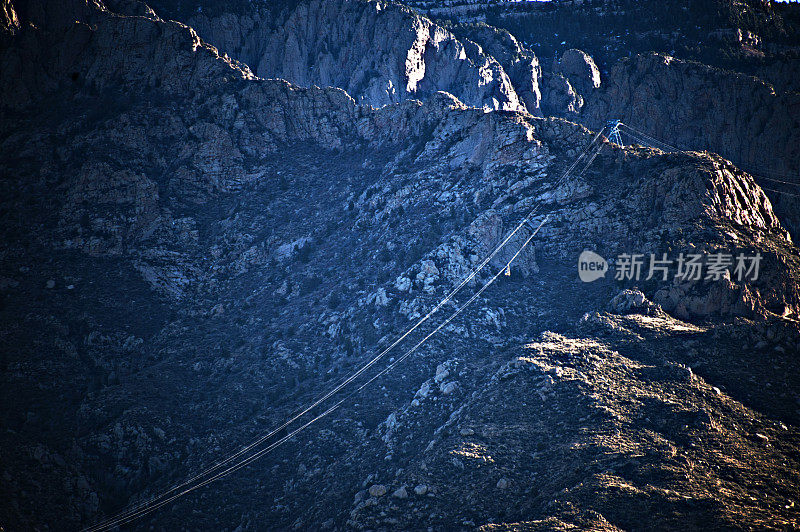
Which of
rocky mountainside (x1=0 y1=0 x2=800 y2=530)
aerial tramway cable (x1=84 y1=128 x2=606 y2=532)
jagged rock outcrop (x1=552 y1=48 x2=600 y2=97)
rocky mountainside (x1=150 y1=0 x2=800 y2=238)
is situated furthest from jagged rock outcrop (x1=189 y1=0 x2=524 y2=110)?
aerial tramway cable (x1=84 y1=128 x2=606 y2=532)

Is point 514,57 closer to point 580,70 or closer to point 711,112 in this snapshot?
point 580,70

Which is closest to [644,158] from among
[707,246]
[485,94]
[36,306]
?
[707,246]

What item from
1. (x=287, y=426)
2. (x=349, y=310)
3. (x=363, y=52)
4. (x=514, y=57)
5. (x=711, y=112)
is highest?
(x=363, y=52)

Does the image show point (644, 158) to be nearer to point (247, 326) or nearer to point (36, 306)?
point (247, 326)

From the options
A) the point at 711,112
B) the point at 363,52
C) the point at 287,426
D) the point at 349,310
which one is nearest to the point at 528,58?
the point at 363,52

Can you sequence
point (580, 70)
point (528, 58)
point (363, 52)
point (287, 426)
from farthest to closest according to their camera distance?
point (528, 58)
point (580, 70)
point (363, 52)
point (287, 426)
